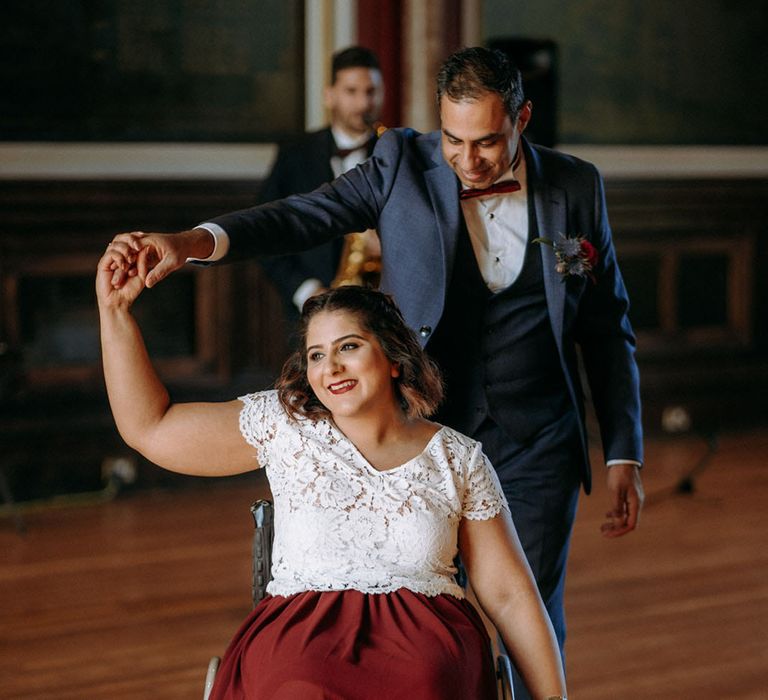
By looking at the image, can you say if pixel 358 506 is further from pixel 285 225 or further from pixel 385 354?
pixel 285 225

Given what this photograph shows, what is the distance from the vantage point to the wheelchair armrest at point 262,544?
7.16 feet

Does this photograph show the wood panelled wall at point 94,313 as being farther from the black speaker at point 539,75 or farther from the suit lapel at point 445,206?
the suit lapel at point 445,206

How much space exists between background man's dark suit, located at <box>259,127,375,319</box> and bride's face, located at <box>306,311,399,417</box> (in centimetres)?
234

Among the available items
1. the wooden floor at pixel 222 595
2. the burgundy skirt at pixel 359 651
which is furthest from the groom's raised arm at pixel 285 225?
the wooden floor at pixel 222 595

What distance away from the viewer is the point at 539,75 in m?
5.93

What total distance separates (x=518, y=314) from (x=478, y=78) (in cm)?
52

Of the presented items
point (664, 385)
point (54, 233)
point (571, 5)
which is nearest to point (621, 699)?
point (54, 233)

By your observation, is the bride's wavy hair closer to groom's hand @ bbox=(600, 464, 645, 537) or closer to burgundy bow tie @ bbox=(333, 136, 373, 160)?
groom's hand @ bbox=(600, 464, 645, 537)

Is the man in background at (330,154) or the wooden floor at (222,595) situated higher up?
the man in background at (330,154)

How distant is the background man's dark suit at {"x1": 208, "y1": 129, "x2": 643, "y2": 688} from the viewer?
7.86 feet

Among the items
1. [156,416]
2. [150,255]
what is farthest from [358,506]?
[150,255]

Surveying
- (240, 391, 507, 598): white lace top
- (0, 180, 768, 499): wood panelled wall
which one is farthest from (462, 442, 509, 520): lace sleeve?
(0, 180, 768, 499): wood panelled wall

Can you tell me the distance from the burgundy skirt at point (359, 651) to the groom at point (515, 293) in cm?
55

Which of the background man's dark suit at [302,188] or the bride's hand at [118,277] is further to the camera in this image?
the background man's dark suit at [302,188]
